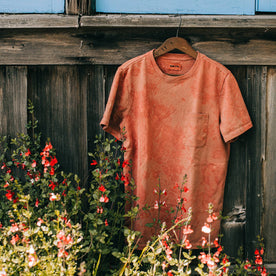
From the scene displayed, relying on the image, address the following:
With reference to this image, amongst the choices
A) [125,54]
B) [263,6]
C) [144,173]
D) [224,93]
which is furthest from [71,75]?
[263,6]

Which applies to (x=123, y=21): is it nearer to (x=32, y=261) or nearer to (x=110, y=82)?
(x=110, y=82)

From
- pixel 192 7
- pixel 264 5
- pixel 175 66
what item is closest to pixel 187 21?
pixel 192 7

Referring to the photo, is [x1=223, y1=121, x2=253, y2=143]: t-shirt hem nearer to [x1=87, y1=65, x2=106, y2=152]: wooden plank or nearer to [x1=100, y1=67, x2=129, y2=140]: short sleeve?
[x1=100, y1=67, x2=129, y2=140]: short sleeve

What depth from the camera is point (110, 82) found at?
2.32 m

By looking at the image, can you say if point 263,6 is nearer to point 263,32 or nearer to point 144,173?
point 263,32

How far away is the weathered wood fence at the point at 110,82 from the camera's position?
2.25 meters

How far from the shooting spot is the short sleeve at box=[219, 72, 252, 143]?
7.13 ft

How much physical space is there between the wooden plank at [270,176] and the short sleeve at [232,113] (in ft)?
0.90

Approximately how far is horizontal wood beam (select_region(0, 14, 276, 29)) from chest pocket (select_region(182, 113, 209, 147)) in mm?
638

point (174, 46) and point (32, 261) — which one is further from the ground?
point (174, 46)

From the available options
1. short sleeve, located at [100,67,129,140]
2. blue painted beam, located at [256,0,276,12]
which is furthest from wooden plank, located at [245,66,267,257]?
short sleeve, located at [100,67,129,140]

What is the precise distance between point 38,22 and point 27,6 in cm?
20

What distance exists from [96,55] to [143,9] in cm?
49

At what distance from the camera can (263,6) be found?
7.53 ft
